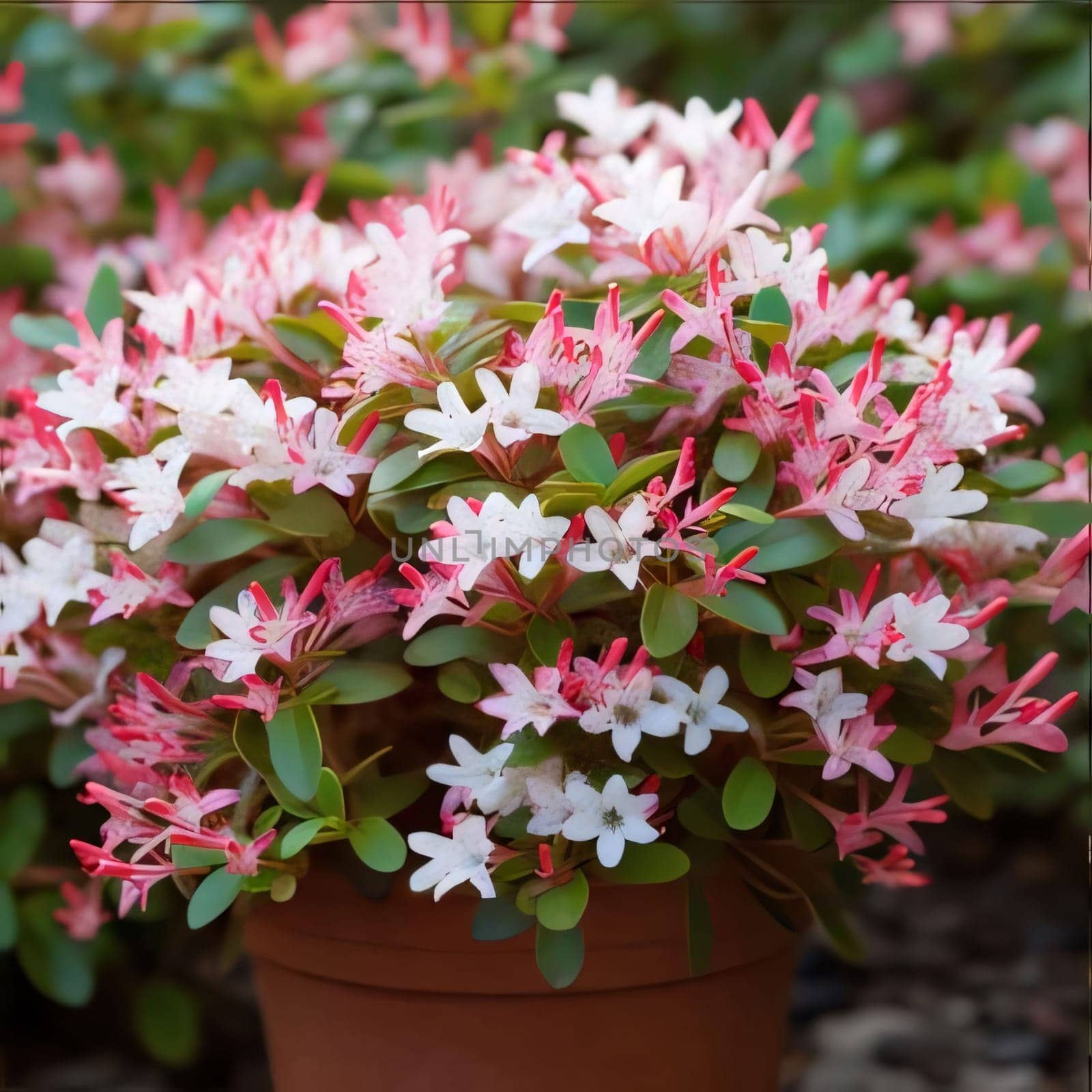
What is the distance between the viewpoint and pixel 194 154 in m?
1.36

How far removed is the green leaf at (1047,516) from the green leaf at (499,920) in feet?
1.33

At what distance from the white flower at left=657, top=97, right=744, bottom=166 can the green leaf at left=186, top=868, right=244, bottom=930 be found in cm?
62

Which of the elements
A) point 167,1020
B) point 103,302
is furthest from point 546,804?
point 167,1020

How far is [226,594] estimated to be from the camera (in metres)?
0.72

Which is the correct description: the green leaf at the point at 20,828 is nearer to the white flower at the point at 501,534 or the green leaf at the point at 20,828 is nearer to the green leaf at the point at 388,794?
the green leaf at the point at 388,794

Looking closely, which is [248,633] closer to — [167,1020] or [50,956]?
[50,956]

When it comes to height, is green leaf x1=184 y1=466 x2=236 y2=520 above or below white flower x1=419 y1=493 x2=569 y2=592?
above

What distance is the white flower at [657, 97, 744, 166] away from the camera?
0.84 m

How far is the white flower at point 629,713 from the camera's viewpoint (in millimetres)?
633

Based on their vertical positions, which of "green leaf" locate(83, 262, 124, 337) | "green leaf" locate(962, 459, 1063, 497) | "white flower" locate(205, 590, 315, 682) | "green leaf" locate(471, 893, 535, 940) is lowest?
"green leaf" locate(471, 893, 535, 940)

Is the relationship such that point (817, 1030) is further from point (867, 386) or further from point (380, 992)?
point (867, 386)

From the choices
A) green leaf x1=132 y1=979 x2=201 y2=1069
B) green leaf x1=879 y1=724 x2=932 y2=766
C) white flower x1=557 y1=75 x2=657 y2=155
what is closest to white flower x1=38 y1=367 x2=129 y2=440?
white flower x1=557 y1=75 x2=657 y2=155

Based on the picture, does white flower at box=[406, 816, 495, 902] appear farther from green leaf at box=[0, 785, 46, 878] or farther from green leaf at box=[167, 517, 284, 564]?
green leaf at box=[0, 785, 46, 878]

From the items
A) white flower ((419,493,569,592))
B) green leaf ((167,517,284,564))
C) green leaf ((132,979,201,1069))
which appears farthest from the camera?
green leaf ((132,979,201,1069))
